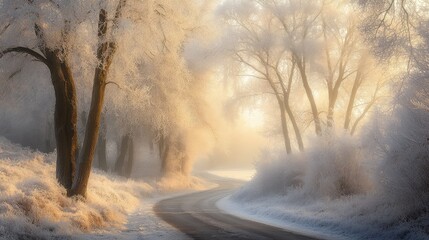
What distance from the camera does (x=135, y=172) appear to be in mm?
46500

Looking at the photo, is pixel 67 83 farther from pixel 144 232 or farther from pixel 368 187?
pixel 368 187

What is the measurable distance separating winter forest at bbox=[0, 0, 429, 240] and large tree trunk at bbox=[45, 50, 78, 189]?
4 cm

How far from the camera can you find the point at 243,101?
31281 millimetres

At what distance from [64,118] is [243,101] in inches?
684

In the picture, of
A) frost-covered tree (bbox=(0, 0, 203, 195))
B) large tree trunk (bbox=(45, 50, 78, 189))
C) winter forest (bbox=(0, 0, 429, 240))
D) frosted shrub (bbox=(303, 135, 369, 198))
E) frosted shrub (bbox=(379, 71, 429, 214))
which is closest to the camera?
frosted shrub (bbox=(379, 71, 429, 214))

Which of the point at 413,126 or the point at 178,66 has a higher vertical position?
the point at 178,66

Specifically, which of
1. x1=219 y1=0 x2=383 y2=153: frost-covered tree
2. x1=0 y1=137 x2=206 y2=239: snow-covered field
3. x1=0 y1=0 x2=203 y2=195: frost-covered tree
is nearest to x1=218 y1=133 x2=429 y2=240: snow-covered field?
x1=219 y1=0 x2=383 y2=153: frost-covered tree

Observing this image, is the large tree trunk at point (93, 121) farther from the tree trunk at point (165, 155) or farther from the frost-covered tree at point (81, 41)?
the tree trunk at point (165, 155)

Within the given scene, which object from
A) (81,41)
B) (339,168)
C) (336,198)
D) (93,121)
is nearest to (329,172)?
(339,168)

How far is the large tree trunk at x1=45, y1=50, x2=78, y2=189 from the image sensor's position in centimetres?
1520

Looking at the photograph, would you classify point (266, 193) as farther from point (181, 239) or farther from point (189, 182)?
point (189, 182)

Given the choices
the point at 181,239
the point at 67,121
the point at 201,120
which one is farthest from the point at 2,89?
the point at 201,120

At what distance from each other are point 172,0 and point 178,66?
3.35 m

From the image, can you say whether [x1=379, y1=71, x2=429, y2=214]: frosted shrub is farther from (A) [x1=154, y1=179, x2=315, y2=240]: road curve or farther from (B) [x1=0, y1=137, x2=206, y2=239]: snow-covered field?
(B) [x1=0, y1=137, x2=206, y2=239]: snow-covered field
